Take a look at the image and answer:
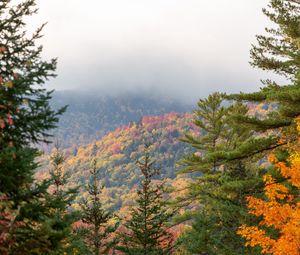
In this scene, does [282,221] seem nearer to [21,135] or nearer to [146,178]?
[146,178]

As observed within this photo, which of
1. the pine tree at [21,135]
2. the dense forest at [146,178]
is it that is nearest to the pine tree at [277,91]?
the dense forest at [146,178]

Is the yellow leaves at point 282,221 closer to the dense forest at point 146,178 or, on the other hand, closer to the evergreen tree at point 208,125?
the dense forest at point 146,178

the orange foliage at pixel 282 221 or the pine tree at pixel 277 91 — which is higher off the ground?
the pine tree at pixel 277 91

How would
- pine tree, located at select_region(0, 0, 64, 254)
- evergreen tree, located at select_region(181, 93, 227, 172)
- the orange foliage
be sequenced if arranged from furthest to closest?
evergreen tree, located at select_region(181, 93, 227, 172), the orange foliage, pine tree, located at select_region(0, 0, 64, 254)

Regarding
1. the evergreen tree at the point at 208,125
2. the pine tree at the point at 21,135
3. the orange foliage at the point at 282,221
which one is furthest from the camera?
the evergreen tree at the point at 208,125

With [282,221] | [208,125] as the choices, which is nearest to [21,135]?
[282,221]

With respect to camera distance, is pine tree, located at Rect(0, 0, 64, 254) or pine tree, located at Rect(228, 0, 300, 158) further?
pine tree, located at Rect(228, 0, 300, 158)

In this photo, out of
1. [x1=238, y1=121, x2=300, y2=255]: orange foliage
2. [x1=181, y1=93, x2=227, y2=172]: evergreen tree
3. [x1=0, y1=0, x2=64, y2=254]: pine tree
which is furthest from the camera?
[x1=181, y1=93, x2=227, y2=172]: evergreen tree

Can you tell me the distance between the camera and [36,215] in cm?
730

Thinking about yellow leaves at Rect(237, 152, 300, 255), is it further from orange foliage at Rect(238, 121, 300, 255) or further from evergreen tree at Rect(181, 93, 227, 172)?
evergreen tree at Rect(181, 93, 227, 172)

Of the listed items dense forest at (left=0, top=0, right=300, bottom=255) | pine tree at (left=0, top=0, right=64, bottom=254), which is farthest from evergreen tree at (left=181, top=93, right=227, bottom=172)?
pine tree at (left=0, top=0, right=64, bottom=254)

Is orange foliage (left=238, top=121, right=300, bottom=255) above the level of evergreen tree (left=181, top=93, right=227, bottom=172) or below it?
below

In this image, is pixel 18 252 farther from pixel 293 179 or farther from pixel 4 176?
pixel 293 179

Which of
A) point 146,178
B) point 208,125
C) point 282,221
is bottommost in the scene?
point 282,221
